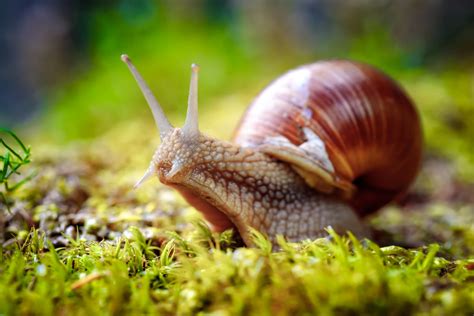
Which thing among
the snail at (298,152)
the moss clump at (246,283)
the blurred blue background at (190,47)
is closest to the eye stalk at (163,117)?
the snail at (298,152)

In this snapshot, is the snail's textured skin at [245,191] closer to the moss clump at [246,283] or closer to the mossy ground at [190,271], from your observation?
the mossy ground at [190,271]

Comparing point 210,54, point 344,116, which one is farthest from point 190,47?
point 344,116

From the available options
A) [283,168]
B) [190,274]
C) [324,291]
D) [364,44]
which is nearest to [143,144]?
[283,168]

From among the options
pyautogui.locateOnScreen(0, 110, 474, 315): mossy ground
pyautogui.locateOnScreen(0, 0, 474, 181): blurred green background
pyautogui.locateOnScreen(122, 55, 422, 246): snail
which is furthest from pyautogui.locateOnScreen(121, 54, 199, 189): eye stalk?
pyautogui.locateOnScreen(0, 0, 474, 181): blurred green background

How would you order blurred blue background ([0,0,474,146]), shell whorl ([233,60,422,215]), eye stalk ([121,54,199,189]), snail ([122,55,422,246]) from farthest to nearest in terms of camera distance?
blurred blue background ([0,0,474,146]), shell whorl ([233,60,422,215]), snail ([122,55,422,246]), eye stalk ([121,54,199,189])

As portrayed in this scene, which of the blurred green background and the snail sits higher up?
the blurred green background

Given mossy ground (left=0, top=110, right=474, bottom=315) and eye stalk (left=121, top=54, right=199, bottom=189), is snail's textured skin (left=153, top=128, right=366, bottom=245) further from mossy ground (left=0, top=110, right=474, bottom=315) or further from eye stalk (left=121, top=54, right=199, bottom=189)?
mossy ground (left=0, top=110, right=474, bottom=315)
